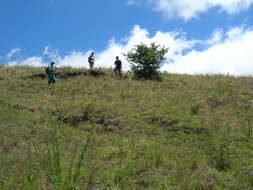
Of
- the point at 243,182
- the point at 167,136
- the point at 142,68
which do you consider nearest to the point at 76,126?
the point at 167,136

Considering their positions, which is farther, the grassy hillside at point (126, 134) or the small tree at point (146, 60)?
the small tree at point (146, 60)

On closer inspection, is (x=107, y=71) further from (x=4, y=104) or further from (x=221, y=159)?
(x=221, y=159)

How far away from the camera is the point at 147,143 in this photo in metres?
9.23

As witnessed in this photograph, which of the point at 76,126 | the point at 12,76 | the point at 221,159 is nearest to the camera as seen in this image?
the point at 221,159

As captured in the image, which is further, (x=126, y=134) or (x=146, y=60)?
(x=146, y=60)

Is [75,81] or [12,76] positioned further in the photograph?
[12,76]

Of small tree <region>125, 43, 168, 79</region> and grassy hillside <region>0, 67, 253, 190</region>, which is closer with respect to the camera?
grassy hillside <region>0, 67, 253, 190</region>

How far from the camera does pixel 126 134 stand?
10.8 meters

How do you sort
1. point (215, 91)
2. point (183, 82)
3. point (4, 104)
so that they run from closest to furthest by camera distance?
point (4, 104)
point (215, 91)
point (183, 82)

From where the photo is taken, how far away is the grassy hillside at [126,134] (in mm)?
4463

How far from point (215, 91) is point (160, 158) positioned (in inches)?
438

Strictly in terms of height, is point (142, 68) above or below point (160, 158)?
above

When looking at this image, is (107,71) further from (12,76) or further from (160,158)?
(160,158)

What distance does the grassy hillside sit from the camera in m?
4.46
